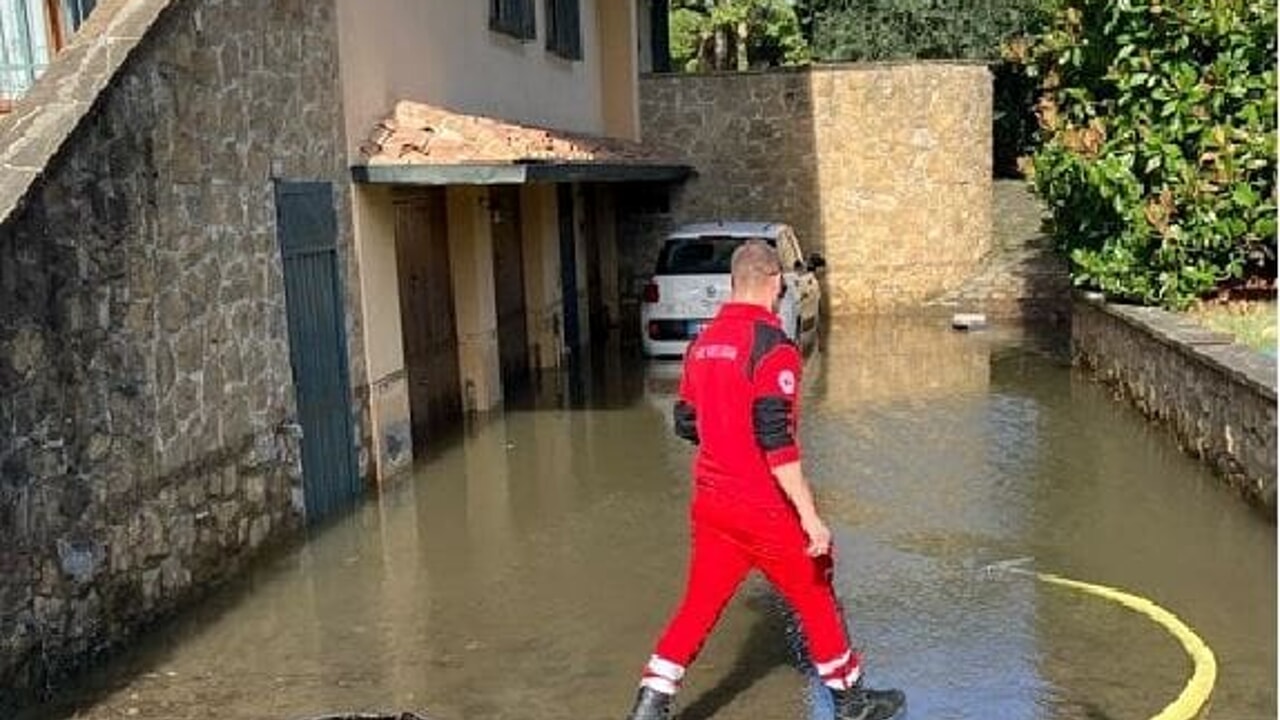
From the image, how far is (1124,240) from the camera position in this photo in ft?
43.9

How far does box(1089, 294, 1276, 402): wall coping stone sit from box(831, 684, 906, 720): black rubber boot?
3.66m

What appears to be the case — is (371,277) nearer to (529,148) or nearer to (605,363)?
(529,148)

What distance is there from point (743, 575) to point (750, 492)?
14.9 inches

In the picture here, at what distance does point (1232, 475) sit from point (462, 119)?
20.1ft

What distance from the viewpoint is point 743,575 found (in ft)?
17.3

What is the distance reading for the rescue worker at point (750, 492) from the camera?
5055mm

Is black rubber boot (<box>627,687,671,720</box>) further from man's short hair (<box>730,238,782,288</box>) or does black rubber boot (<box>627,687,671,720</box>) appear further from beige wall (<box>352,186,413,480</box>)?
beige wall (<box>352,186,413,480</box>)

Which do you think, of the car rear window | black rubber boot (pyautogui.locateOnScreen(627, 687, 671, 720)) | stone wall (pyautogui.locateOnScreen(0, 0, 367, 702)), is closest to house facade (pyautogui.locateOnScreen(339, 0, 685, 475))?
the car rear window

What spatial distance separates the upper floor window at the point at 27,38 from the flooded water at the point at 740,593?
3.42 metres

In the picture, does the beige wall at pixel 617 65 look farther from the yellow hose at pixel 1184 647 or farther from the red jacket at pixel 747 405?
the red jacket at pixel 747 405

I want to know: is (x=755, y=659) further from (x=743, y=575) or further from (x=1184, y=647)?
(x=1184, y=647)

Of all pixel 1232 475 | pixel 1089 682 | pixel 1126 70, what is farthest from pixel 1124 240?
pixel 1089 682

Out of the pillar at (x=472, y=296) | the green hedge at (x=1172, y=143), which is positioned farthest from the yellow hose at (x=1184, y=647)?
the pillar at (x=472, y=296)

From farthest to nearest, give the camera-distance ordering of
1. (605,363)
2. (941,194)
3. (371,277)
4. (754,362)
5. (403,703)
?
(941,194) → (605,363) → (371,277) → (403,703) → (754,362)
